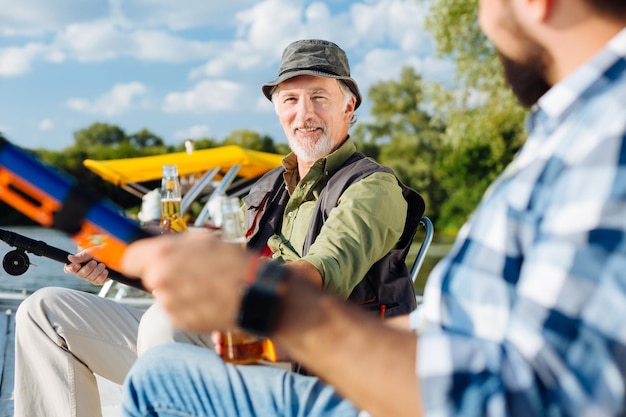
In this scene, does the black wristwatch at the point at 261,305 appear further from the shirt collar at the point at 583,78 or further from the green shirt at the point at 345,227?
the green shirt at the point at 345,227

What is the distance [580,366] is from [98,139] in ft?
225

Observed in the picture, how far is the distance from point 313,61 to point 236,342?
63.1 inches

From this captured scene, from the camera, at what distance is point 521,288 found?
2.52 ft

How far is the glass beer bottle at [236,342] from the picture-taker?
110 centimetres

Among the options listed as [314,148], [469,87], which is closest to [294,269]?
[314,148]

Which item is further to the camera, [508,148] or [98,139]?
[98,139]

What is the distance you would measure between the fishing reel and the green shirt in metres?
0.77

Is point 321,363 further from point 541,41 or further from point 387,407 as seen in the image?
point 541,41

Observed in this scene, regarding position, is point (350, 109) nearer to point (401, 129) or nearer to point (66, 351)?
point (66, 351)

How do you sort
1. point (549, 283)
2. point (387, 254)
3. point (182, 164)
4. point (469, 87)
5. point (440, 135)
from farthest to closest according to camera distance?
point (440, 135), point (469, 87), point (182, 164), point (387, 254), point (549, 283)

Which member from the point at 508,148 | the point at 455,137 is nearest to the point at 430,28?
the point at 455,137

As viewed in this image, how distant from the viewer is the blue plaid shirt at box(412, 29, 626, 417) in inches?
28.1

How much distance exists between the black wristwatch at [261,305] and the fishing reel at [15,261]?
1.72 meters

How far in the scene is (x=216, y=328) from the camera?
783mm
